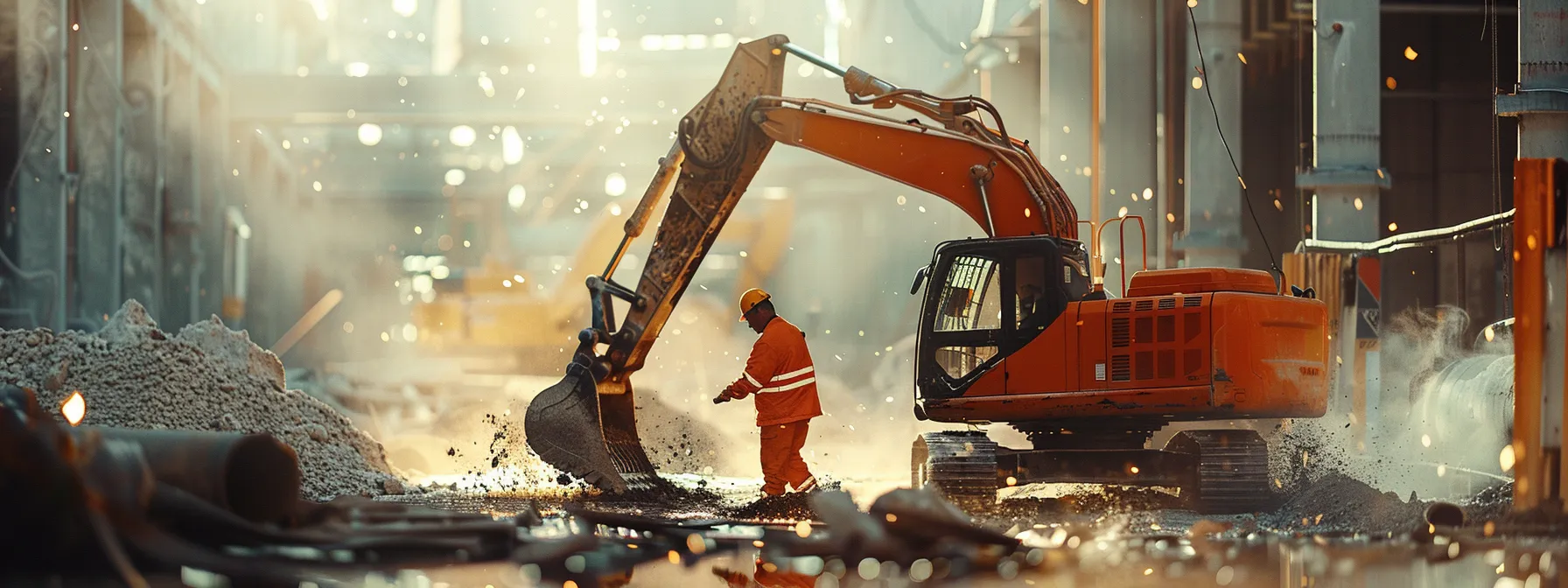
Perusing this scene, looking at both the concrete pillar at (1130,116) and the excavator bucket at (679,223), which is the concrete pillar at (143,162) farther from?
the concrete pillar at (1130,116)

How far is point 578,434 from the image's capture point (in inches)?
364

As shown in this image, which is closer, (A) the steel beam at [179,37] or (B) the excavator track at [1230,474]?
(B) the excavator track at [1230,474]

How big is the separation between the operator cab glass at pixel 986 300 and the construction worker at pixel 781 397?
2.36 ft

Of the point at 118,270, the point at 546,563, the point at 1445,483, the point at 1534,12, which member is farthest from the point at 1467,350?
the point at 118,270

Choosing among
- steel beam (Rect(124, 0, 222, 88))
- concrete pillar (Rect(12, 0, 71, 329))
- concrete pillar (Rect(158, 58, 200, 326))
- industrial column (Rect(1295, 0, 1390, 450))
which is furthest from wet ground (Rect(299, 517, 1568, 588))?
concrete pillar (Rect(158, 58, 200, 326))

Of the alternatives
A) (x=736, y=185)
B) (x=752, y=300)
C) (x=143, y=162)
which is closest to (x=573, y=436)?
(x=752, y=300)

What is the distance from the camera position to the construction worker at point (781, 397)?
9.16m

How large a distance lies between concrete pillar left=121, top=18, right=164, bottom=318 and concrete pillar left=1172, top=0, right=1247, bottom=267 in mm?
11216

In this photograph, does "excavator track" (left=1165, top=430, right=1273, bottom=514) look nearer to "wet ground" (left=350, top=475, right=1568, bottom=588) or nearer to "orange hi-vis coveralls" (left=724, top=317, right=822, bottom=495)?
"wet ground" (left=350, top=475, right=1568, bottom=588)

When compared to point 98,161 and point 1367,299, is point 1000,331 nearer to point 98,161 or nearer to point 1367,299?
point 1367,299

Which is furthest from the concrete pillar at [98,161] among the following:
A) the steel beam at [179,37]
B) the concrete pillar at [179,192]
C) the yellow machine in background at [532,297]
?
the yellow machine in background at [532,297]

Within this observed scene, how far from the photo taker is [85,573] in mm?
4785

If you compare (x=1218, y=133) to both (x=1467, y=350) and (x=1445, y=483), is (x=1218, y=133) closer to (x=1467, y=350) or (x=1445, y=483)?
(x=1467, y=350)

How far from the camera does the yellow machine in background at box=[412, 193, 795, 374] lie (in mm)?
21359
